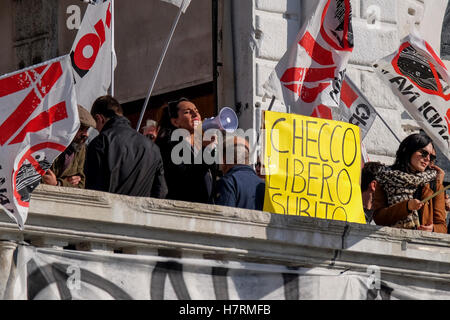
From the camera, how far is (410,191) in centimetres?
1117

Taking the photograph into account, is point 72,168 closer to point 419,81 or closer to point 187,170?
point 187,170

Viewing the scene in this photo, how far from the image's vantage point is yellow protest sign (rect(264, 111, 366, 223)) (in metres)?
10.4

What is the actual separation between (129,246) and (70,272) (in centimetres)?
50

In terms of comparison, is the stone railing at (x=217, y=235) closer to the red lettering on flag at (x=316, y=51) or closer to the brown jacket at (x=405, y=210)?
the brown jacket at (x=405, y=210)

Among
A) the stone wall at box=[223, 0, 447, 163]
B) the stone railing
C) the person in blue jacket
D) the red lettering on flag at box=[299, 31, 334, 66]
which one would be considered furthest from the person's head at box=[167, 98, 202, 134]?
the stone wall at box=[223, 0, 447, 163]

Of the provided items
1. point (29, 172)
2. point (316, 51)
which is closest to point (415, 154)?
point (316, 51)

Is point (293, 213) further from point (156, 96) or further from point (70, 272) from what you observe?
point (156, 96)

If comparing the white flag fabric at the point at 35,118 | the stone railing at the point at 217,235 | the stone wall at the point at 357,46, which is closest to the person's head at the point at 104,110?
the white flag fabric at the point at 35,118

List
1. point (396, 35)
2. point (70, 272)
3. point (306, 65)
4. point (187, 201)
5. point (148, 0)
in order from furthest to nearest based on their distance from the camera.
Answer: point (148, 0) < point (396, 35) < point (306, 65) < point (187, 201) < point (70, 272)

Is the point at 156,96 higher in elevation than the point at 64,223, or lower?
higher

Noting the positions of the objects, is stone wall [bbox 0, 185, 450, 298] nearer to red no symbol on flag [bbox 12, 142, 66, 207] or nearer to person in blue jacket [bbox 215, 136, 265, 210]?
red no symbol on flag [bbox 12, 142, 66, 207]

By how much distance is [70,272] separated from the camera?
358 inches

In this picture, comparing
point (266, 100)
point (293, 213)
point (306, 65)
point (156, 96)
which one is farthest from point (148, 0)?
point (293, 213)
